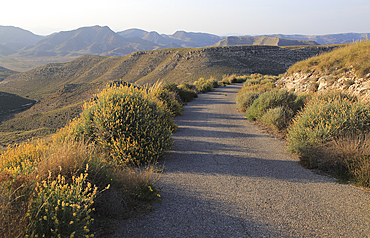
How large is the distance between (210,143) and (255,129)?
9.84ft

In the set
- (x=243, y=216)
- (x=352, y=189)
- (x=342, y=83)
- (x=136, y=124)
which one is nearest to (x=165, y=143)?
(x=136, y=124)

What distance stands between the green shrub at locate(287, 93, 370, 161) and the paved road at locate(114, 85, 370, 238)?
1.95 ft

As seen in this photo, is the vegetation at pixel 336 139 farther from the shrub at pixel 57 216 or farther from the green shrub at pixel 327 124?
the shrub at pixel 57 216

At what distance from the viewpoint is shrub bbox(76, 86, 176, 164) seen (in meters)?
5.06

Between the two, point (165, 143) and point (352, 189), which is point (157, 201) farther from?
point (352, 189)

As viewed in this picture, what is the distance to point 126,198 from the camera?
342 cm

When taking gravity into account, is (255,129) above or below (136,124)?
below

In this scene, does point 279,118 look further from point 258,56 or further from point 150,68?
point 150,68

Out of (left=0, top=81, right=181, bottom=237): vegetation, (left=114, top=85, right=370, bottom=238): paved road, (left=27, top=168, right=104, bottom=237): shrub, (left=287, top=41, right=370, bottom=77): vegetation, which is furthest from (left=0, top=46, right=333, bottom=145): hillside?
(left=27, top=168, right=104, bottom=237): shrub

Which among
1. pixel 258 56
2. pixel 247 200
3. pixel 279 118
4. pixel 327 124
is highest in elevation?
pixel 258 56

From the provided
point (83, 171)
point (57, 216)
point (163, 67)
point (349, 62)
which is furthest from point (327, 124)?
point (163, 67)

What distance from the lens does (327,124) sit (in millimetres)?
5738

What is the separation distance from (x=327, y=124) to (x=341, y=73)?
7.48 m

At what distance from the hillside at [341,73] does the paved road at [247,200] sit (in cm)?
565
